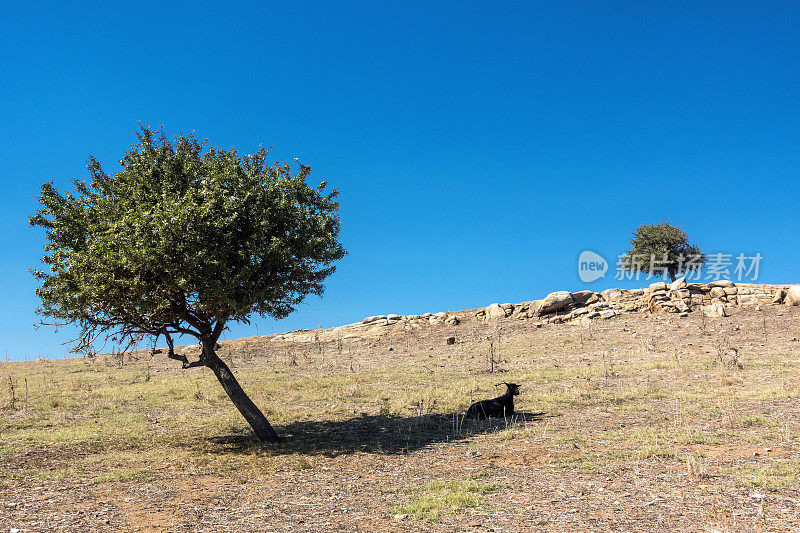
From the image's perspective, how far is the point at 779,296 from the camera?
44.5 meters

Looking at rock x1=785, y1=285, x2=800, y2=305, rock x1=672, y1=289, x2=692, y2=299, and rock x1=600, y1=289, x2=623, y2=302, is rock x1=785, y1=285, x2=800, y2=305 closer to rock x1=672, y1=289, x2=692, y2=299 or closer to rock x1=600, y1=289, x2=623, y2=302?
rock x1=672, y1=289, x2=692, y2=299

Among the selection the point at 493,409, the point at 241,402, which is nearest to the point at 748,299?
the point at 493,409

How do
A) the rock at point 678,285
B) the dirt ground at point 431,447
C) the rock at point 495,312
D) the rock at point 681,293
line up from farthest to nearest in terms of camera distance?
the rock at point 495,312, the rock at point 678,285, the rock at point 681,293, the dirt ground at point 431,447

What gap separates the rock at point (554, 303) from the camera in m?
48.3

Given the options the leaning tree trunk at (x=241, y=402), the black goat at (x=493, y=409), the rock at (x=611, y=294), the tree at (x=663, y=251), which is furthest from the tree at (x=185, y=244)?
the tree at (x=663, y=251)

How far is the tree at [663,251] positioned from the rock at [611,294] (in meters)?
16.4

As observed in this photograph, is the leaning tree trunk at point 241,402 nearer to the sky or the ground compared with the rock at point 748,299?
nearer to the ground

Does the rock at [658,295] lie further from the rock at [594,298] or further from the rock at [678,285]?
the rock at [594,298]

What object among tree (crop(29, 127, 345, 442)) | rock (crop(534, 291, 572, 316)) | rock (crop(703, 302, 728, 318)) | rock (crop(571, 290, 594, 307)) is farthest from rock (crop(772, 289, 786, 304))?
tree (crop(29, 127, 345, 442))

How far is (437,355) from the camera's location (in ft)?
130

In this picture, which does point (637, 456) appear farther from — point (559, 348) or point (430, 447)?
point (559, 348)

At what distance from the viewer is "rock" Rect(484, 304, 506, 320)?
5065 centimetres

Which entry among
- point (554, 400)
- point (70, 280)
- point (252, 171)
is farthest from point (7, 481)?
point (554, 400)

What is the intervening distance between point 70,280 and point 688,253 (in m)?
64.7
